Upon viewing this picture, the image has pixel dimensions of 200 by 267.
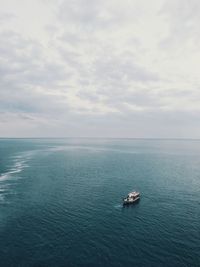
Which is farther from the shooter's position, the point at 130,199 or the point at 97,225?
the point at 130,199

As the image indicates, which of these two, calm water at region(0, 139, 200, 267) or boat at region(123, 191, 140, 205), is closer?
calm water at region(0, 139, 200, 267)

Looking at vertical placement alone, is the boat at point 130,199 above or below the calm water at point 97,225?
above

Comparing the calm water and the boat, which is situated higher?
the boat

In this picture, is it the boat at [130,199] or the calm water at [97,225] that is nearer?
the calm water at [97,225]

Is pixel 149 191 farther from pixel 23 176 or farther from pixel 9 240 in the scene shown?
pixel 23 176

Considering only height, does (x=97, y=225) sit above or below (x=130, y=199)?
below

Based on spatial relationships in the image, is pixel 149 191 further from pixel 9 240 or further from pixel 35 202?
pixel 9 240

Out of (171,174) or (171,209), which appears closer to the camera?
(171,209)

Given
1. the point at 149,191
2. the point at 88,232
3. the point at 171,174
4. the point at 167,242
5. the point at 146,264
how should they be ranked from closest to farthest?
the point at 146,264, the point at 167,242, the point at 88,232, the point at 149,191, the point at 171,174

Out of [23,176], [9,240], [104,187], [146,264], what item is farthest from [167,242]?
[23,176]

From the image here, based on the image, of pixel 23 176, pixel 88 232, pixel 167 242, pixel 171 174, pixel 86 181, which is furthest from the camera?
pixel 171 174
